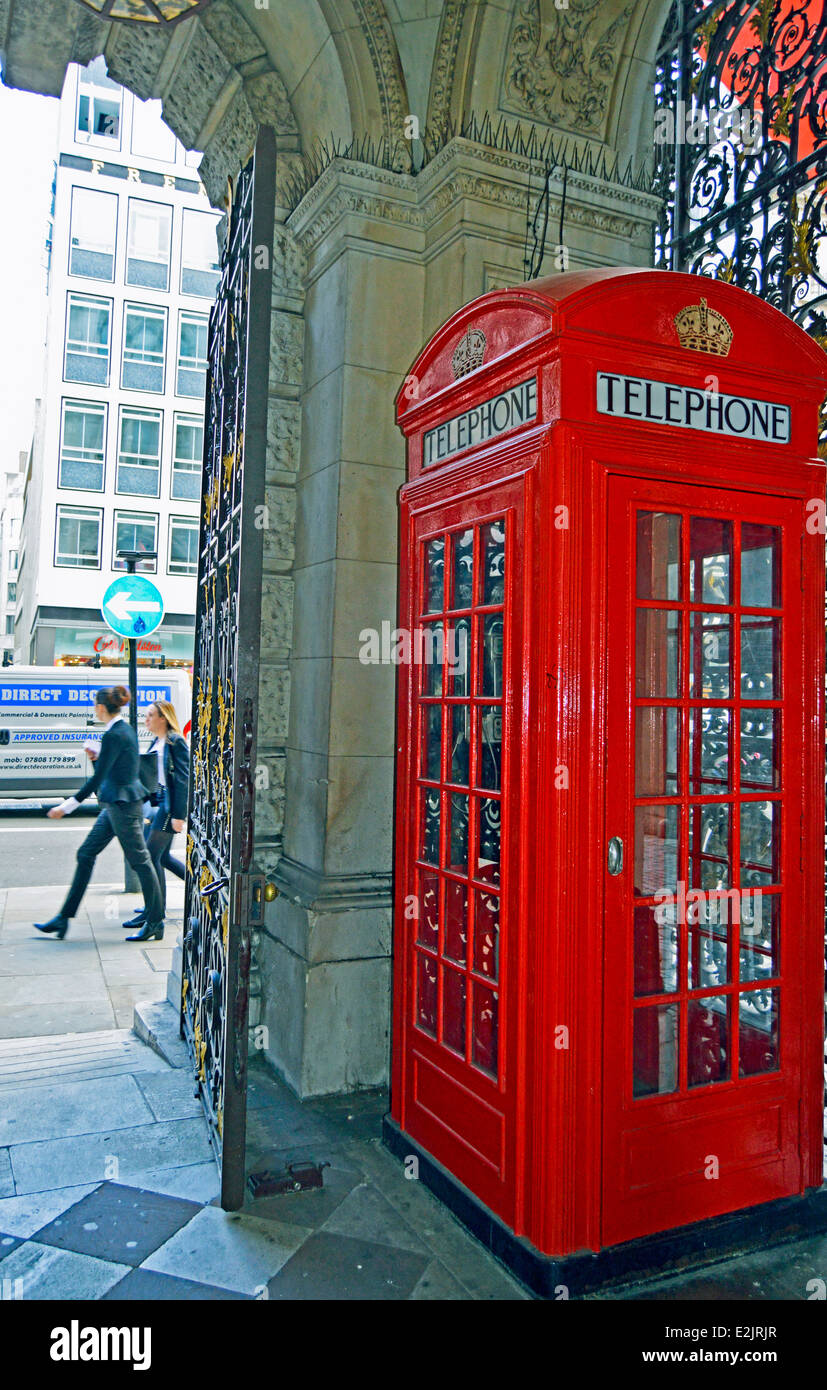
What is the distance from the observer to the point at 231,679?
3.97m

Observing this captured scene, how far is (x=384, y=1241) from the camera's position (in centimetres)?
317

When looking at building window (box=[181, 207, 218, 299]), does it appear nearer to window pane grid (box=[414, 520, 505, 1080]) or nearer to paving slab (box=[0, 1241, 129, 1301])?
Answer: window pane grid (box=[414, 520, 505, 1080])

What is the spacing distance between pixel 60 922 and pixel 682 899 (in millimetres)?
5920

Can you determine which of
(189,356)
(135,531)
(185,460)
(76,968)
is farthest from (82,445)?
(76,968)

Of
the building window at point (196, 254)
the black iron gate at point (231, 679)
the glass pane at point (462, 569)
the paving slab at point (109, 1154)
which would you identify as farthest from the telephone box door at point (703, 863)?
the building window at point (196, 254)

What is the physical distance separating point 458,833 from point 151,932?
4950 millimetres

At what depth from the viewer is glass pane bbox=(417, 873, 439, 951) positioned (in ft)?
11.7

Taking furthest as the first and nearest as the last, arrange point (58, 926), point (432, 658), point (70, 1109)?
point (58, 926)
point (70, 1109)
point (432, 658)

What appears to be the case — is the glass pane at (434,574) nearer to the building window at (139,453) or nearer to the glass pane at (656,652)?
the glass pane at (656,652)

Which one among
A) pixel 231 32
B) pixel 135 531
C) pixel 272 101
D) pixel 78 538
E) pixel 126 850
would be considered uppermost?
pixel 135 531

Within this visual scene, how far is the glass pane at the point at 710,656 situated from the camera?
3.22 metres

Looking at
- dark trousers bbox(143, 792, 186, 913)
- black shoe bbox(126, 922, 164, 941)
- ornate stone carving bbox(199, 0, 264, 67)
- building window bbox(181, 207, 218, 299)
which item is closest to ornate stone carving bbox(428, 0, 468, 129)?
ornate stone carving bbox(199, 0, 264, 67)

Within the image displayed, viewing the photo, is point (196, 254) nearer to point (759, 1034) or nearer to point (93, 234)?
point (93, 234)

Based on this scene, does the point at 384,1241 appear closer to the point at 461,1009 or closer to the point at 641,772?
the point at 461,1009
